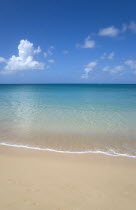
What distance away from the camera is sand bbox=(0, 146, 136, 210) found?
2719mm

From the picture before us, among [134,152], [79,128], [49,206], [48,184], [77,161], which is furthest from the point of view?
[79,128]

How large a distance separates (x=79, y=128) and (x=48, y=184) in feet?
16.1

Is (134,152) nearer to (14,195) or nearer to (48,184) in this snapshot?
(48,184)

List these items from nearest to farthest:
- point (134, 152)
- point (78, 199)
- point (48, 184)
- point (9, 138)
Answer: point (78, 199) → point (48, 184) → point (134, 152) → point (9, 138)

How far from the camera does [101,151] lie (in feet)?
17.1

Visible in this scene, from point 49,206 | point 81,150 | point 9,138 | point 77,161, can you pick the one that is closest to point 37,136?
point 9,138

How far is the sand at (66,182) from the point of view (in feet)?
8.92

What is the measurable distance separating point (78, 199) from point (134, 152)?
336cm

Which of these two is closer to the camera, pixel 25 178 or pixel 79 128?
pixel 25 178

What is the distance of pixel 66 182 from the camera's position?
11.0 ft

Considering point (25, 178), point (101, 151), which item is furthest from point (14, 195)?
point (101, 151)

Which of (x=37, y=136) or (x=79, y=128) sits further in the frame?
(x=79, y=128)

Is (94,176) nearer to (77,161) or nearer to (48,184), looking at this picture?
(77,161)

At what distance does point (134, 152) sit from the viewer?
513 cm
